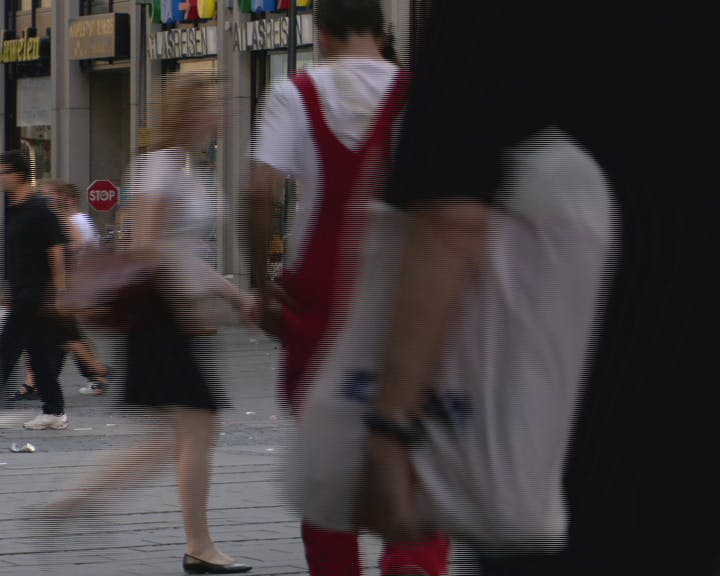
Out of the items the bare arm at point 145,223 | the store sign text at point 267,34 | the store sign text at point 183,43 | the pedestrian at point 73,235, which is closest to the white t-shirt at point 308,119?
the bare arm at point 145,223

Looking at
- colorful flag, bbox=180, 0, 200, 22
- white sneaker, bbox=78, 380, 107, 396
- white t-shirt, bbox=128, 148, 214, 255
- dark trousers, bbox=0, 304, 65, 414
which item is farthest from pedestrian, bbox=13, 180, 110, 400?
colorful flag, bbox=180, 0, 200, 22

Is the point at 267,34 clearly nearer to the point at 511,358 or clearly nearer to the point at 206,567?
the point at 206,567

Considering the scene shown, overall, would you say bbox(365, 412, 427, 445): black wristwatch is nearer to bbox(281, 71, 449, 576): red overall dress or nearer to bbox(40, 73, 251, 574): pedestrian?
bbox(281, 71, 449, 576): red overall dress

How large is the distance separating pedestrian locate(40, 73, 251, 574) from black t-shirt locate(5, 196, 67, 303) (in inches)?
235

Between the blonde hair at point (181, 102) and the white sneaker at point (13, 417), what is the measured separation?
7.05m

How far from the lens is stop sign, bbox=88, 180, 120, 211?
32562mm

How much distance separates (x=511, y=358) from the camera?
6.41ft

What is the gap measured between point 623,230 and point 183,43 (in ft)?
117

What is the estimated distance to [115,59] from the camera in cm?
4072

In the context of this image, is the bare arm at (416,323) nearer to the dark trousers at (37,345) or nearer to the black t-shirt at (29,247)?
the black t-shirt at (29,247)

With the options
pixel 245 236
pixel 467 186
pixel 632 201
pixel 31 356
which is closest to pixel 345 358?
pixel 467 186

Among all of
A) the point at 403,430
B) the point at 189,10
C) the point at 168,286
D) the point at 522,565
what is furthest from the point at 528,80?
the point at 189,10

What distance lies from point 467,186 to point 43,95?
1679 inches

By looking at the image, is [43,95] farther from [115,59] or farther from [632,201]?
[632,201]
